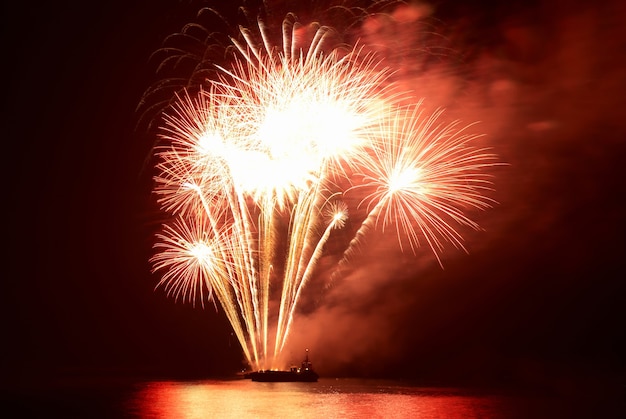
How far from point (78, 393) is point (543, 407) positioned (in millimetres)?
28358

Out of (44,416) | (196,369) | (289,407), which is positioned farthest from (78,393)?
(196,369)

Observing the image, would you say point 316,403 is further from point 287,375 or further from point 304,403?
point 287,375

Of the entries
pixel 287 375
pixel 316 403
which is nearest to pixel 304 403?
pixel 316 403

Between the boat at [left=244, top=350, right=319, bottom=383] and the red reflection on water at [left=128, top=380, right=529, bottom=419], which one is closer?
the red reflection on water at [left=128, top=380, right=529, bottom=419]

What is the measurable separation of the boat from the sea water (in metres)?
0.69

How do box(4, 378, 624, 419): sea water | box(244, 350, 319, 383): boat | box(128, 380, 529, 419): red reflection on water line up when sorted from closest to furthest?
box(128, 380, 529, 419): red reflection on water
box(4, 378, 624, 419): sea water
box(244, 350, 319, 383): boat

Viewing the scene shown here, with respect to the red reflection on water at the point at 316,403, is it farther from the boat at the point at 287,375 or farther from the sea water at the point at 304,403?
the boat at the point at 287,375

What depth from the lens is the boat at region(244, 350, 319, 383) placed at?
4341cm

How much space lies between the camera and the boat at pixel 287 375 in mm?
43406

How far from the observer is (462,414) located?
31094 millimetres

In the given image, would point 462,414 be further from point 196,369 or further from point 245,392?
point 196,369

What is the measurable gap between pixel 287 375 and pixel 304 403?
1032 cm

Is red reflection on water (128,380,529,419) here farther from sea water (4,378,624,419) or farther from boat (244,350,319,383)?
boat (244,350,319,383)

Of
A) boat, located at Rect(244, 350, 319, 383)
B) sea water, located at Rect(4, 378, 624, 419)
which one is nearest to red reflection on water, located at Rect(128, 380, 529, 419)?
sea water, located at Rect(4, 378, 624, 419)
